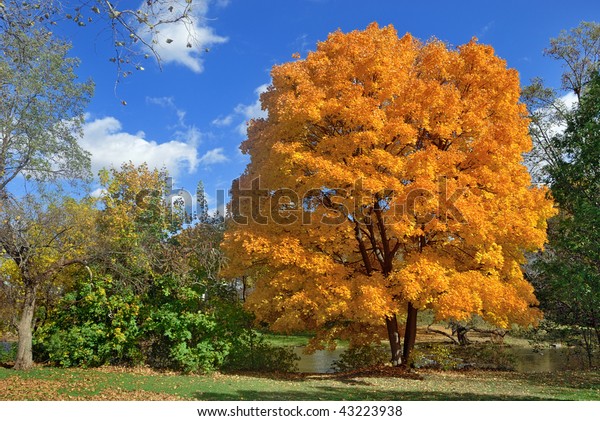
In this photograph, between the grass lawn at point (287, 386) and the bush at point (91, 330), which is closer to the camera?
the grass lawn at point (287, 386)

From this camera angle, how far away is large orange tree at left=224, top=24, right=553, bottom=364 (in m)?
15.9

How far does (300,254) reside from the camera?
16.4m

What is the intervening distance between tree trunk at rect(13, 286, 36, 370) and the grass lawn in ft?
1.45

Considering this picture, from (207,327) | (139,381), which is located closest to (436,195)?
(207,327)

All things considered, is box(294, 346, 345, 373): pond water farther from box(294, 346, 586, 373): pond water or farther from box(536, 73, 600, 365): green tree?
box(536, 73, 600, 365): green tree

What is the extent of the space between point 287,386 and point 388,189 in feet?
23.8

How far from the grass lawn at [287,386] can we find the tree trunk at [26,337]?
1.45 feet

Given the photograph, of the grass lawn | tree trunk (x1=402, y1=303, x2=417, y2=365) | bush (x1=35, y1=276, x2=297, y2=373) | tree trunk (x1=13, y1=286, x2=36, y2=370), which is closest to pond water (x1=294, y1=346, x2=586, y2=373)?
tree trunk (x1=402, y1=303, x2=417, y2=365)

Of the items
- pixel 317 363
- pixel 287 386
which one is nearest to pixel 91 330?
pixel 287 386

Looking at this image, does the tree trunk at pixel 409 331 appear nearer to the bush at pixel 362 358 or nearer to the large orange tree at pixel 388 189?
the bush at pixel 362 358

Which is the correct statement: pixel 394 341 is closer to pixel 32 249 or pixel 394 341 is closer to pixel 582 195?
pixel 582 195

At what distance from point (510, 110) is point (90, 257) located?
16299 mm

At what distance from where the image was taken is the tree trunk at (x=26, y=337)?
16.6 m

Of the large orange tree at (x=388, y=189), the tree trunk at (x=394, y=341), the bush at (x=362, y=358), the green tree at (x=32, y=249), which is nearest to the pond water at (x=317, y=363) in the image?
the bush at (x=362, y=358)
